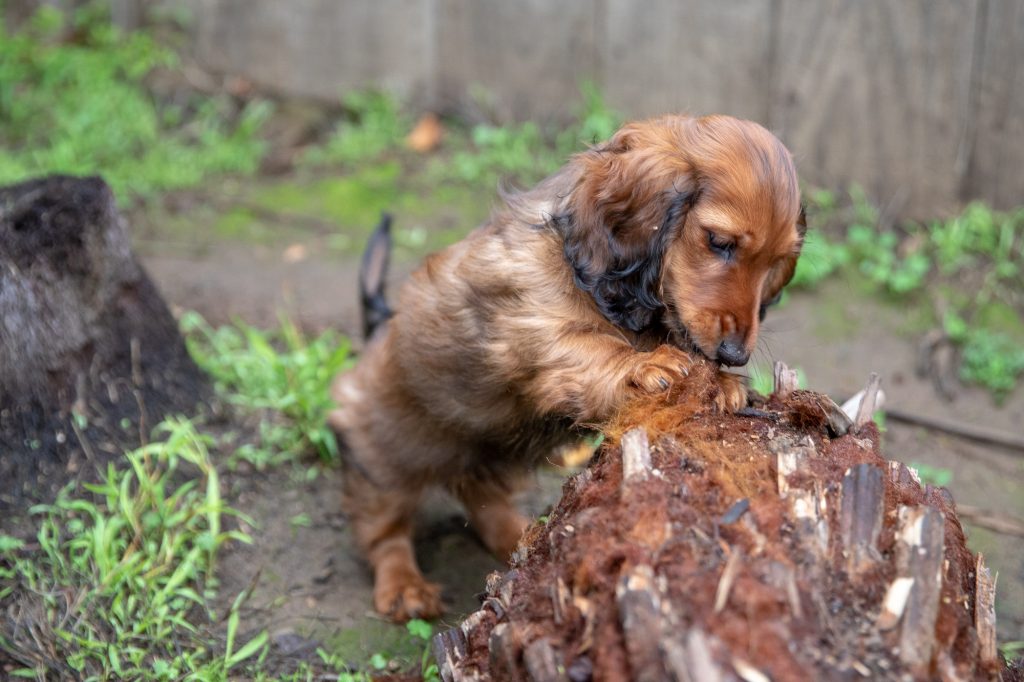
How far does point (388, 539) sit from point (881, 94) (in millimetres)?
3747

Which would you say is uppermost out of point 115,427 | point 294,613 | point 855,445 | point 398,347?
point 855,445

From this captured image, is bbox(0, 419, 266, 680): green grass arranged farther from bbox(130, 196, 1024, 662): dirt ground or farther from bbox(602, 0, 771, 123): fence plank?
bbox(602, 0, 771, 123): fence plank

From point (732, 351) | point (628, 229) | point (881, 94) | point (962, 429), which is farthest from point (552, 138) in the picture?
point (732, 351)

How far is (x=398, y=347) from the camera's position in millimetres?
3652

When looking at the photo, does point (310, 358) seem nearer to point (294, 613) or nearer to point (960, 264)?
point (294, 613)

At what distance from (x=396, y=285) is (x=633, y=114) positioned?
198 centimetres

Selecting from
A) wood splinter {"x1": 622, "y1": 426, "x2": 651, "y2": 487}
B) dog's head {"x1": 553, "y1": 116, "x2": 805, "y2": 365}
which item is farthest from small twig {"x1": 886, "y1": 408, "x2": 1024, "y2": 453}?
wood splinter {"x1": 622, "y1": 426, "x2": 651, "y2": 487}

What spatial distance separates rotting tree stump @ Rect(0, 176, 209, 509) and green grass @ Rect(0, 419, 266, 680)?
0.54ft

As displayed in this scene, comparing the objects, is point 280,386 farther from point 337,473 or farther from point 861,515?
point 861,515

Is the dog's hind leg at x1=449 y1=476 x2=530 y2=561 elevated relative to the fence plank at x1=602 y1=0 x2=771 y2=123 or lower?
lower

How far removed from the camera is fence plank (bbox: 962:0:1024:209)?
543cm

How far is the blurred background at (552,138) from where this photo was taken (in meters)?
5.32

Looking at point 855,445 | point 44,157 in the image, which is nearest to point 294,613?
point 855,445

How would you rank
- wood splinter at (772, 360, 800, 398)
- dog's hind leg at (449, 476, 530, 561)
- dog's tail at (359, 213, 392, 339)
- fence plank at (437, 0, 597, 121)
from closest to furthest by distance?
wood splinter at (772, 360, 800, 398) < dog's hind leg at (449, 476, 530, 561) < dog's tail at (359, 213, 392, 339) < fence plank at (437, 0, 597, 121)
